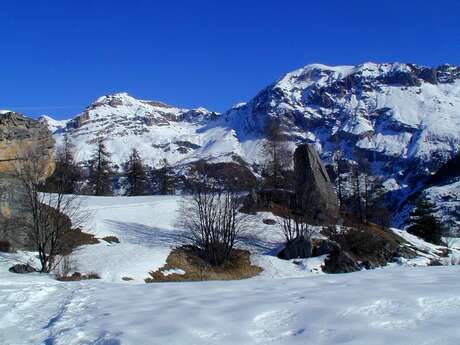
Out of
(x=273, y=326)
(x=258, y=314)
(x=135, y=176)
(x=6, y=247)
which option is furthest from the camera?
(x=135, y=176)

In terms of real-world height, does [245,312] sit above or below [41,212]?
below

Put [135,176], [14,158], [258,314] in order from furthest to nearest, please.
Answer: [135,176] → [14,158] → [258,314]

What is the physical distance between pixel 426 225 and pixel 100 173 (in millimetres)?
35199

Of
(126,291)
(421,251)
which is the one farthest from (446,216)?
(126,291)

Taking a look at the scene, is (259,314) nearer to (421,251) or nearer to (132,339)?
(132,339)

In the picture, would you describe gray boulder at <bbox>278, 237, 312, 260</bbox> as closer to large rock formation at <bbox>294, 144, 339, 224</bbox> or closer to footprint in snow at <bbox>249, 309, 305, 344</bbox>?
large rock formation at <bbox>294, 144, 339, 224</bbox>

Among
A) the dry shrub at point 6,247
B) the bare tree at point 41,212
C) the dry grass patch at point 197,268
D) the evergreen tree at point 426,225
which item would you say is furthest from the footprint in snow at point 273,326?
the evergreen tree at point 426,225

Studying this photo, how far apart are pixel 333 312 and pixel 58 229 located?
21461 mm

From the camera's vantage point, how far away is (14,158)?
93.7 feet

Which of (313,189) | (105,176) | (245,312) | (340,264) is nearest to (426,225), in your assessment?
(313,189)

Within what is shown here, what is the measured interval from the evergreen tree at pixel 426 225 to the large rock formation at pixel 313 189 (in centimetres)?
1226

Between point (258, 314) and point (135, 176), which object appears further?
point (135, 176)

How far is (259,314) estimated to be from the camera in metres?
6.91

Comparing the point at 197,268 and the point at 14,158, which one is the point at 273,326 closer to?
the point at 197,268
